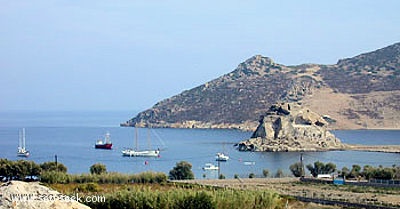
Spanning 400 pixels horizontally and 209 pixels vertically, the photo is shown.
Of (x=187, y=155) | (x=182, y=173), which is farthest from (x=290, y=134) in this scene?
(x=182, y=173)

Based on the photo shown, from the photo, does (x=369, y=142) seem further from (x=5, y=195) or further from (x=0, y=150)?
(x=5, y=195)

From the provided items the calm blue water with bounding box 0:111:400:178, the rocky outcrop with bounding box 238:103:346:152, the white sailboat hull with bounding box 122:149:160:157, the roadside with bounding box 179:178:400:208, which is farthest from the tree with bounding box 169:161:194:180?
the rocky outcrop with bounding box 238:103:346:152

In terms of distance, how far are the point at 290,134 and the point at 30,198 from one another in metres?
91.2

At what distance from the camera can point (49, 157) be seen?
77.2 m

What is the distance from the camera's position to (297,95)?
148 m

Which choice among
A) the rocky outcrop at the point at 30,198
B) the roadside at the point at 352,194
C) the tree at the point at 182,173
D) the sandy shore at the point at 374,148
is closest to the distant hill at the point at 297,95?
Result: the sandy shore at the point at 374,148

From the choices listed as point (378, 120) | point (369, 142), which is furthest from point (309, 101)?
point (369, 142)

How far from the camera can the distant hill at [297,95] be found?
138 metres

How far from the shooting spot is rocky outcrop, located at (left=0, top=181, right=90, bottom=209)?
8984 mm

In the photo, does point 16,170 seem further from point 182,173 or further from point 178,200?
point 178,200

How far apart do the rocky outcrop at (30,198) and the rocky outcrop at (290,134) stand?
271 ft

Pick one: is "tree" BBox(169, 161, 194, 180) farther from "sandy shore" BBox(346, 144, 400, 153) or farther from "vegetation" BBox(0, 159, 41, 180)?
"sandy shore" BBox(346, 144, 400, 153)

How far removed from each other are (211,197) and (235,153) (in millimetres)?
74060

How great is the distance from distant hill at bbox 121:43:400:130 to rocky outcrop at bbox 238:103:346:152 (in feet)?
106
